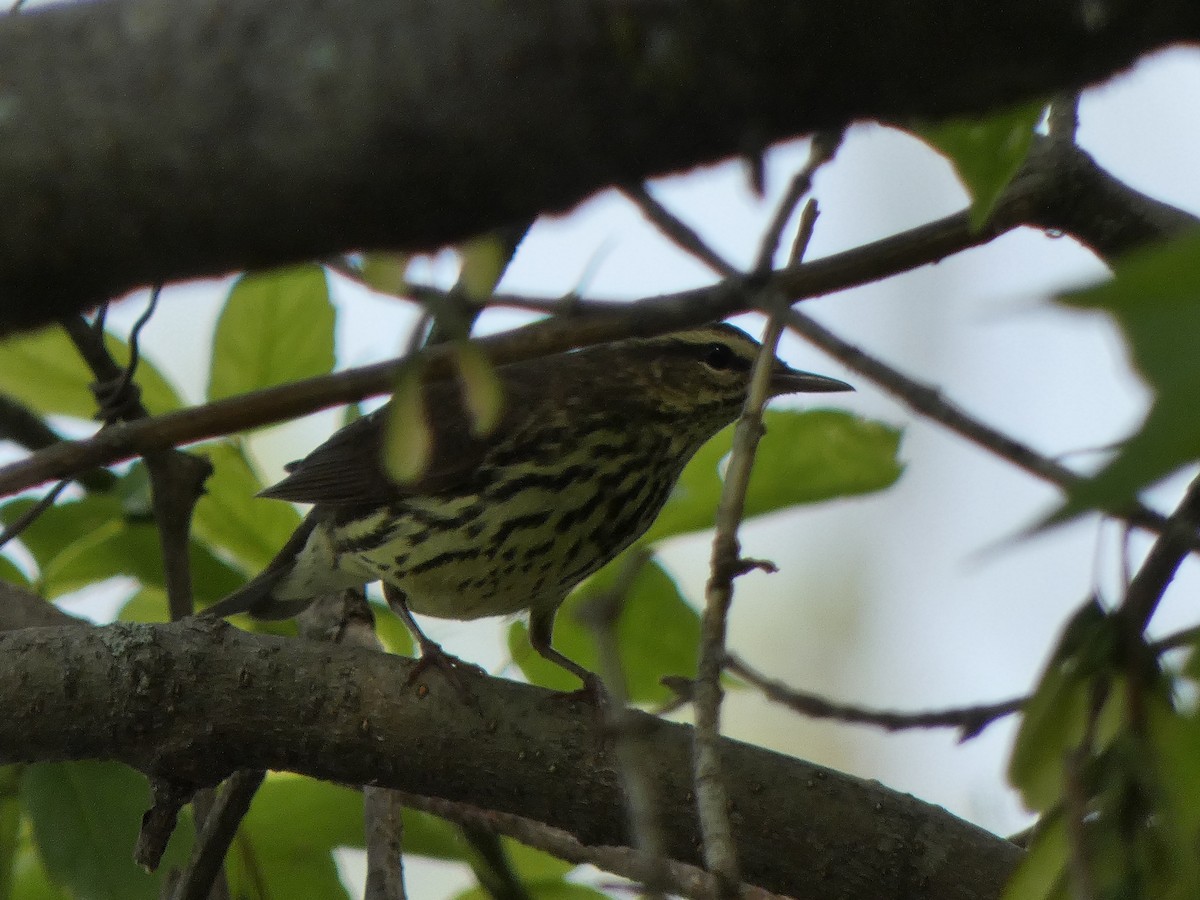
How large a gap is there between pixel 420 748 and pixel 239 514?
1.00m

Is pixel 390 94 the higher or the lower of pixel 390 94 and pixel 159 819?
the lower

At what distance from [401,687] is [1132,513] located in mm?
1581

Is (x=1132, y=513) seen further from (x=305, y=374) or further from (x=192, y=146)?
(x=305, y=374)

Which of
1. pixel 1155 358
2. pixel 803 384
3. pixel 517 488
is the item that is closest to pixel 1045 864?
pixel 1155 358

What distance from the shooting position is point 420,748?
8.64ft

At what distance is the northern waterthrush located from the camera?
4.04 meters

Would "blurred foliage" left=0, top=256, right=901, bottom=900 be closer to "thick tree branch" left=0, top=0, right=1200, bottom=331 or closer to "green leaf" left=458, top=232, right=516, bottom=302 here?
"green leaf" left=458, top=232, right=516, bottom=302

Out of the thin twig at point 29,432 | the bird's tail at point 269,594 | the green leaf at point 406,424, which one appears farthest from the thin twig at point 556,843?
the green leaf at point 406,424

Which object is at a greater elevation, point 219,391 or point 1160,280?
point 219,391

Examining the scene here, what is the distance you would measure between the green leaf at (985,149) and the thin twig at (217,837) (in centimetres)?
196

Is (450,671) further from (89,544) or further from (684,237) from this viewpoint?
(684,237)

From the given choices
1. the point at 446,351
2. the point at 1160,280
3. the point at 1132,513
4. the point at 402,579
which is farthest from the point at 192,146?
the point at 402,579

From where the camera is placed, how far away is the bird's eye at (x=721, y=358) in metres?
4.56

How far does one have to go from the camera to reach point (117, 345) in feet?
11.3
